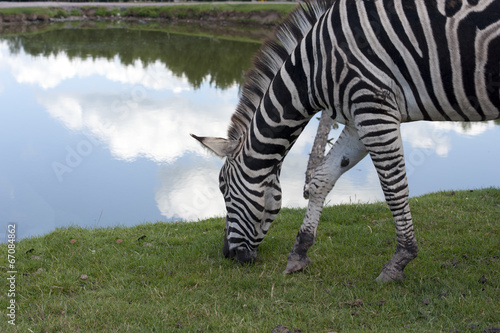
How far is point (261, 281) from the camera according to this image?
16.1 ft

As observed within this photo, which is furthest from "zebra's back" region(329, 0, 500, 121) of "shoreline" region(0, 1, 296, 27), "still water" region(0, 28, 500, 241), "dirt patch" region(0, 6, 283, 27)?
"dirt patch" region(0, 6, 283, 27)

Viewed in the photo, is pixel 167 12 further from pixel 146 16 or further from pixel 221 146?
pixel 221 146

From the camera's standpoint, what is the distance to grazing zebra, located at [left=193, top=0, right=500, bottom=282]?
164 inches

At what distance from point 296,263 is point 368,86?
1961 millimetres

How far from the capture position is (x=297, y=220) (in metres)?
6.86

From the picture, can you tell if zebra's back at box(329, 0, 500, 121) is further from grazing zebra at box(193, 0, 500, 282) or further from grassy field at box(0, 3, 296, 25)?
grassy field at box(0, 3, 296, 25)

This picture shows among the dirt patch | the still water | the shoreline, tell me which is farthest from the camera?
the dirt patch

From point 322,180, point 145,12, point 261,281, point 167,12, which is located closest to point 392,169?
point 322,180

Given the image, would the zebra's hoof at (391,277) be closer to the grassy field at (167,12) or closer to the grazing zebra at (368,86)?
the grazing zebra at (368,86)

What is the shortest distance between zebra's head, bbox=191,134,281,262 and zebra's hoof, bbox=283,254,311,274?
398 millimetres

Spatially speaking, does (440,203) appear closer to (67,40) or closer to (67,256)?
(67,256)

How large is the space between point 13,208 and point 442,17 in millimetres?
7706

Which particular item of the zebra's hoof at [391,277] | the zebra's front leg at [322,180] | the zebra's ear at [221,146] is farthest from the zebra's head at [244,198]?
the zebra's hoof at [391,277]

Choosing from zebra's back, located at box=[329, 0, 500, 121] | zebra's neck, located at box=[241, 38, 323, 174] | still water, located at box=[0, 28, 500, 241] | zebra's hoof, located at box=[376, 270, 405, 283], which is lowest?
still water, located at box=[0, 28, 500, 241]
